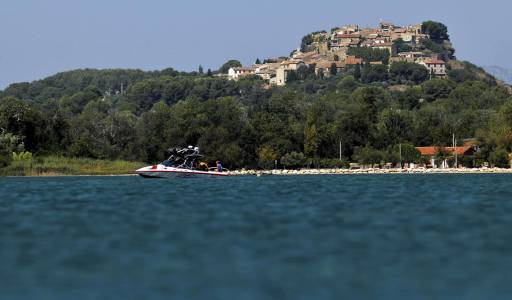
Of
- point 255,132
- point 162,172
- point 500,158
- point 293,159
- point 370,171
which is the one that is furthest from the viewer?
point 255,132

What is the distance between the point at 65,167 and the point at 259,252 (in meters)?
78.0

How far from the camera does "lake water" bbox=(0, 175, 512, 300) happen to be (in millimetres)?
20328

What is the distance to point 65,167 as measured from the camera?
332 feet

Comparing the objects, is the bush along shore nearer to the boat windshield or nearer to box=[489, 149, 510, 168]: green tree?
the boat windshield

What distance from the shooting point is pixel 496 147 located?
126 meters

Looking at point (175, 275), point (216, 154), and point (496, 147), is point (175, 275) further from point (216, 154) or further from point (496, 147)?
point (496, 147)

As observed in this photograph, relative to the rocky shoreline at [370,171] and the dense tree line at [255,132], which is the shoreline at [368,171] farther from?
the dense tree line at [255,132]

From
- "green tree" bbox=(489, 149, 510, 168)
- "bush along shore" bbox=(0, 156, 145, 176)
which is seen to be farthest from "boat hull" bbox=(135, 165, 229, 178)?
"green tree" bbox=(489, 149, 510, 168)

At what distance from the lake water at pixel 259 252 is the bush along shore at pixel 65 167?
56853 mm

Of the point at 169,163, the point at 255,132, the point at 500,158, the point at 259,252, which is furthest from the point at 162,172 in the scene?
the point at 259,252

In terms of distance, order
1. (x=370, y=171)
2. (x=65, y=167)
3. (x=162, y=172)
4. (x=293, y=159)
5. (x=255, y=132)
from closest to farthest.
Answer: (x=162, y=172) → (x=65, y=167) → (x=370, y=171) → (x=293, y=159) → (x=255, y=132)

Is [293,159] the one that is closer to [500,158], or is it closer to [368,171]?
[368,171]

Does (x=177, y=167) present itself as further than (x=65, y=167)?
No

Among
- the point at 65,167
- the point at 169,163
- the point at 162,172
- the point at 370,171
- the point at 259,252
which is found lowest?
the point at 259,252
